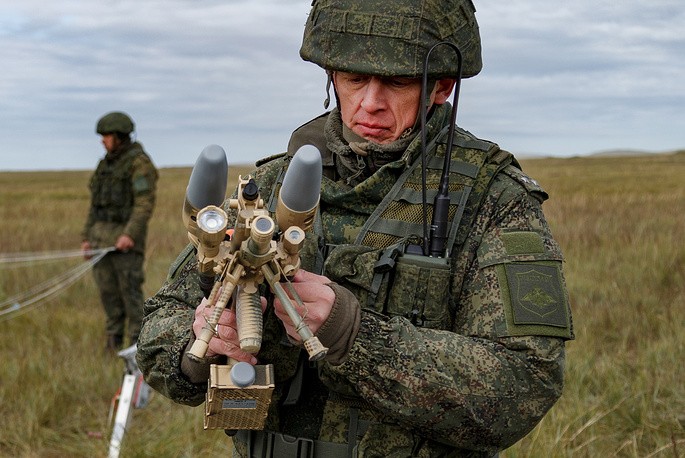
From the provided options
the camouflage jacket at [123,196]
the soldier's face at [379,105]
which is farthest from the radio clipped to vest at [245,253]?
the camouflage jacket at [123,196]

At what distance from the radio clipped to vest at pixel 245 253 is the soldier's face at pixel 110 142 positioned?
280 inches

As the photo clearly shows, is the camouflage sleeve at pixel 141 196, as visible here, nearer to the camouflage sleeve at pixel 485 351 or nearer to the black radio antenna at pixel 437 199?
the black radio antenna at pixel 437 199

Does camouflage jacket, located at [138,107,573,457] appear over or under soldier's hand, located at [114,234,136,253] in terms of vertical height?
over

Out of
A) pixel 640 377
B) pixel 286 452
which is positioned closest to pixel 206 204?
pixel 286 452

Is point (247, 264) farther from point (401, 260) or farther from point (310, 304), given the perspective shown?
point (401, 260)

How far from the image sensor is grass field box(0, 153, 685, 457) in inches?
187

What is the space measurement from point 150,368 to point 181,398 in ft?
0.40

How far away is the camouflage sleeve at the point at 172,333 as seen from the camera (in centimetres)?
232

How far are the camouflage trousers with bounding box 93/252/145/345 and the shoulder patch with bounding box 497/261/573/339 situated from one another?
21.9 feet

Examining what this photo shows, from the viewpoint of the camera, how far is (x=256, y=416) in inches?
81.4

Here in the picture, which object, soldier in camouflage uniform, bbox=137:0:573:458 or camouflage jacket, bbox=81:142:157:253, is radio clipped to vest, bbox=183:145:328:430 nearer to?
soldier in camouflage uniform, bbox=137:0:573:458

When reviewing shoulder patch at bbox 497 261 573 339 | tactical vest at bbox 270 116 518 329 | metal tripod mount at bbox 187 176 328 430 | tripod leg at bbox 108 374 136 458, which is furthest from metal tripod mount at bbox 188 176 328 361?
tripod leg at bbox 108 374 136 458

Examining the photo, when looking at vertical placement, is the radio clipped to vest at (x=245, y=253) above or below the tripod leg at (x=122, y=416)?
above

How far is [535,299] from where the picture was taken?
2.22 metres
